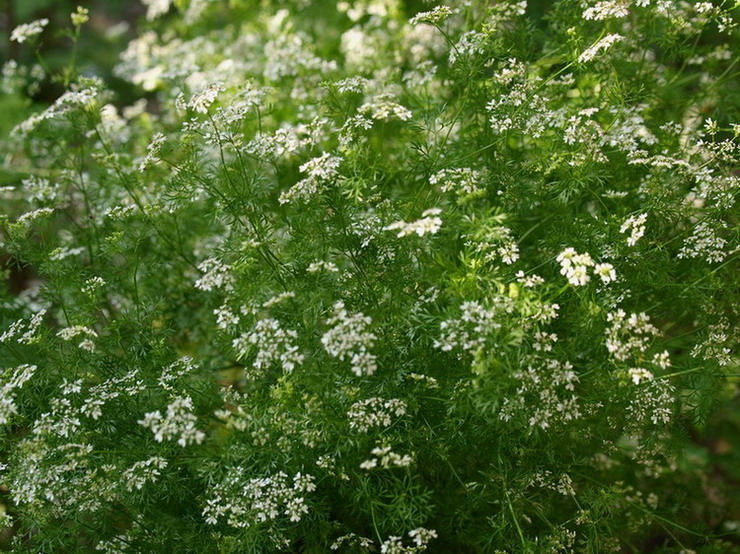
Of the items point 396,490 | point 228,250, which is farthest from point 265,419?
point 228,250

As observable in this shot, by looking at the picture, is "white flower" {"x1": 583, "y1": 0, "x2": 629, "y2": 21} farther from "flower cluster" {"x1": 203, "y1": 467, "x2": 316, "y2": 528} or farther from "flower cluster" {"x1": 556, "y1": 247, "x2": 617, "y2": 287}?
"flower cluster" {"x1": 203, "y1": 467, "x2": 316, "y2": 528}

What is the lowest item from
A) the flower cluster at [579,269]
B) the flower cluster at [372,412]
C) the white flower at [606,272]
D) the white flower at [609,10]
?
the flower cluster at [372,412]

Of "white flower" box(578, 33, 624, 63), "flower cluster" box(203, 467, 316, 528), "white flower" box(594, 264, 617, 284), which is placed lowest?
"flower cluster" box(203, 467, 316, 528)

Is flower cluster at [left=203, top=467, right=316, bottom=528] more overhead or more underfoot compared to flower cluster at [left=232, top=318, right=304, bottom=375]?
more underfoot

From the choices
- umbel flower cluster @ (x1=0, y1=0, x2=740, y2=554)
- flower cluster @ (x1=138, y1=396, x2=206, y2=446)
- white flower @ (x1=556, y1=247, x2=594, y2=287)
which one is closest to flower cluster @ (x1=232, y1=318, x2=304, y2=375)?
umbel flower cluster @ (x1=0, y1=0, x2=740, y2=554)

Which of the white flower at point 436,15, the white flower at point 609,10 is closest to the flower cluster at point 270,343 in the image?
the white flower at point 436,15

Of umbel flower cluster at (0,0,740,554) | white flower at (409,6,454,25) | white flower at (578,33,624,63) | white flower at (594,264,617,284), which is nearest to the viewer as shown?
white flower at (594,264,617,284)

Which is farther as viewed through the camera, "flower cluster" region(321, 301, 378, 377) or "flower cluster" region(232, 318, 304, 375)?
"flower cluster" region(232, 318, 304, 375)

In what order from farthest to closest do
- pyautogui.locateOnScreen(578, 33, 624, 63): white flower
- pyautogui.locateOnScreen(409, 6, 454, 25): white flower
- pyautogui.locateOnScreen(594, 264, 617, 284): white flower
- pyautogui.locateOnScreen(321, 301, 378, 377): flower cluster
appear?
pyautogui.locateOnScreen(409, 6, 454, 25): white flower < pyautogui.locateOnScreen(578, 33, 624, 63): white flower < pyautogui.locateOnScreen(594, 264, 617, 284): white flower < pyautogui.locateOnScreen(321, 301, 378, 377): flower cluster

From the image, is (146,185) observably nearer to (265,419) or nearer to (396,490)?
(265,419)

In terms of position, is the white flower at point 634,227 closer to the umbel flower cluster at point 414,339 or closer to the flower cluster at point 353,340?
the umbel flower cluster at point 414,339

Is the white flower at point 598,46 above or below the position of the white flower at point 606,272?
above

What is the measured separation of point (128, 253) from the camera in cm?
425

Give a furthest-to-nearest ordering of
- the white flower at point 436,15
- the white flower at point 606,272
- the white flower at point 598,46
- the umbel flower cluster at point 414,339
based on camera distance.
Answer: the white flower at point 436,15
the white flower at point 598,46
the umbel flower cluster at point 414,339
the white flower at point 606,272
